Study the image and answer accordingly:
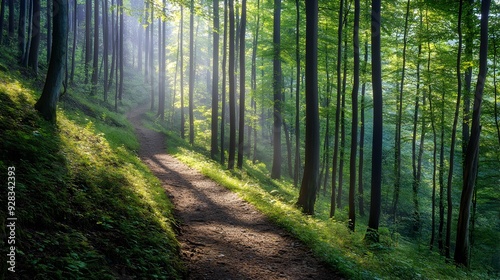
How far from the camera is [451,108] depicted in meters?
15.7

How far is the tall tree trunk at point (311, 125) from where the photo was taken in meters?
9.95

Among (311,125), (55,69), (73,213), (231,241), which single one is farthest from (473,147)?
(55,69)

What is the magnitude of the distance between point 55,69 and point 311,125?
802 cm

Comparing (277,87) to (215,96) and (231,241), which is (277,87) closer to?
(215,96)

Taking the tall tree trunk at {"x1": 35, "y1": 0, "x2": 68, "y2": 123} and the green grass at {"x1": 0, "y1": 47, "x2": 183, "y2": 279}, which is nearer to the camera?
the green grass at {"x1": 0, "y1": 47, "x2": 183, "y2": 279}

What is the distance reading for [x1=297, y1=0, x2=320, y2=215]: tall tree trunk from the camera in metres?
9.95

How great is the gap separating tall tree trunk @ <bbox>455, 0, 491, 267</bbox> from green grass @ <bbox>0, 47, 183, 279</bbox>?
10755 mm

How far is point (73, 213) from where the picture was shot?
4.86 m

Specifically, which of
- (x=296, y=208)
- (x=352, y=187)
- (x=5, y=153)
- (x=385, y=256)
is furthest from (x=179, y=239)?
(x=352, y=187)

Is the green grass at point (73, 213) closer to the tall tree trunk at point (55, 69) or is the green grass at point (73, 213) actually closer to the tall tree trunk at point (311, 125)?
the tall tree trunk at point (55, 69)

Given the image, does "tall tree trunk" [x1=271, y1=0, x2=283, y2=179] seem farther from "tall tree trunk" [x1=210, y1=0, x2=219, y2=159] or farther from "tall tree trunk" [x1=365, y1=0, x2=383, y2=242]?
"tall tree trunk" [x1=365, y1=0, x2=383, y2=242]

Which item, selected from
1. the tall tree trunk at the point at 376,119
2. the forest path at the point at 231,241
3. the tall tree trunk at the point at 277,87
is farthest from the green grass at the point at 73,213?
the tall tree trunk at the point at 277,87

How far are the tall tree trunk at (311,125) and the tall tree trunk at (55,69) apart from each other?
7.54 meters

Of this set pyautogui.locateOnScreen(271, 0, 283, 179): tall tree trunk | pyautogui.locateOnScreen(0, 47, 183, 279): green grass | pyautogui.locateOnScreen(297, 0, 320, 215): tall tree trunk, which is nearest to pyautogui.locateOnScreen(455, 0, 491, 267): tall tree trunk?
pyautogui.locateOnScreen(297, 0, 320, 215): tall tree trunk
